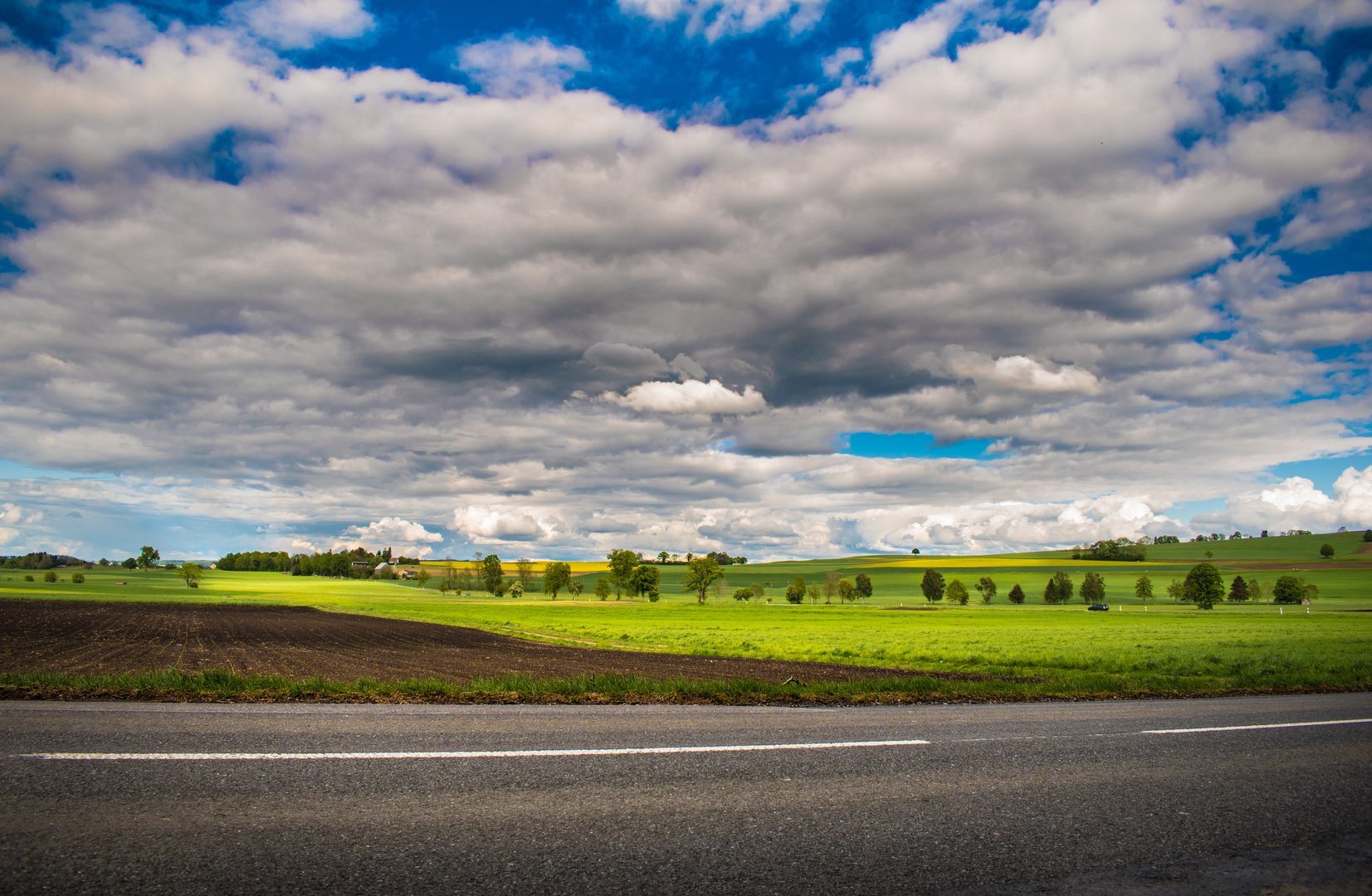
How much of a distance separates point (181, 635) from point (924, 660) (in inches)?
1753

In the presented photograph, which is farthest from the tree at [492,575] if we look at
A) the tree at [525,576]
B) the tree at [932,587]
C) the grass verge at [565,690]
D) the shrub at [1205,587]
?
the grass verge at [565,690]

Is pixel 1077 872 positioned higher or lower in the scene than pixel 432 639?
higher

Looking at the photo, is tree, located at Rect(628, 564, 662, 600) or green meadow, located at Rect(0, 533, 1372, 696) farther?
tree, located at Rect(628, 564, 662, 600)

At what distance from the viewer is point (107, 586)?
131 metres

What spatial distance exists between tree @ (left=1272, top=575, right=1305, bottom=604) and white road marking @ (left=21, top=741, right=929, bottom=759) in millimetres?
133937

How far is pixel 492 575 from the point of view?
6412 inches

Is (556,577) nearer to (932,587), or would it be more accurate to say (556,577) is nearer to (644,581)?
(644,581)

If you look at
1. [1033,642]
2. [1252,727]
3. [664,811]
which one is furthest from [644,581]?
[664,811]

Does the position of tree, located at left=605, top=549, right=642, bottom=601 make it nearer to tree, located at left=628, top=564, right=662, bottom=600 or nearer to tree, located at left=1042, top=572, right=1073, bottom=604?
tree, located at left=628, top=564, right=662, bottom=600

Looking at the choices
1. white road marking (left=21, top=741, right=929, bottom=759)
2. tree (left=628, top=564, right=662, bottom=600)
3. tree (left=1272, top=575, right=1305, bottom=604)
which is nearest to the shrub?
tree (left=1272, top=575, right=1305, bottom=604)

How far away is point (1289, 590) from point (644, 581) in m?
103

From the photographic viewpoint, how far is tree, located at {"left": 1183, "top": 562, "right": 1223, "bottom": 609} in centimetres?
10131

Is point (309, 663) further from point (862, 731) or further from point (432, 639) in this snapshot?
point (862, 731)

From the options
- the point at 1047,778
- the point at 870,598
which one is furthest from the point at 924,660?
the point at 870,598
